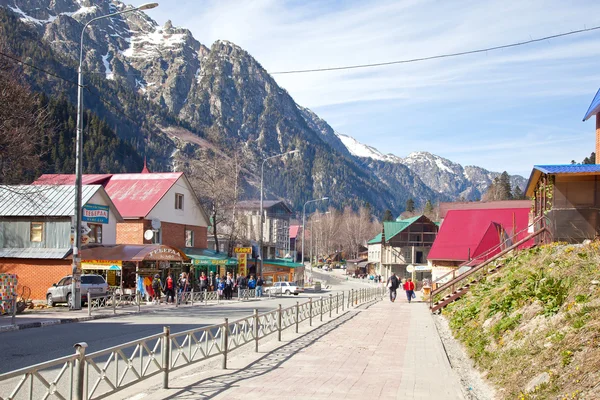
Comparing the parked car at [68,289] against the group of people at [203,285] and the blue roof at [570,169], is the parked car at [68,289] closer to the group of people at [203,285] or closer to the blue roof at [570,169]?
the group of people at [203,285]

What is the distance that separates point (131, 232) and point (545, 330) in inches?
1358

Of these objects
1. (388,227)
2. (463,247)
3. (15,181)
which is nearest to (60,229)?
(15,181)

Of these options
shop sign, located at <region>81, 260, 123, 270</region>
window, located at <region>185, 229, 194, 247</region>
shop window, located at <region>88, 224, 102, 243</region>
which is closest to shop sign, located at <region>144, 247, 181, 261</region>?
shop sign, located at <region>81, 260, 123, 270</region>

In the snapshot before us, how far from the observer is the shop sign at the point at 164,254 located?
3362 cm

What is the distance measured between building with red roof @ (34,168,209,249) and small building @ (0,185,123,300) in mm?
4934

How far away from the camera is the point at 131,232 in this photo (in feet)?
136

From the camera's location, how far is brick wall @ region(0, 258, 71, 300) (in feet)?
110

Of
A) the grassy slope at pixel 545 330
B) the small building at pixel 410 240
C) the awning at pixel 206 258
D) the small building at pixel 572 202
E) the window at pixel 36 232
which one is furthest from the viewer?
the small building at pixel 410 240

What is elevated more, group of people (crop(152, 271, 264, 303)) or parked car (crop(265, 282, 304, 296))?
group of people (crop(152, 271, 264, 303))

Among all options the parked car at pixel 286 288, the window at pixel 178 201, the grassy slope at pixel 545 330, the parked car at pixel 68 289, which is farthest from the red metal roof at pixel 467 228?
the grassy slope at pixel 545 330

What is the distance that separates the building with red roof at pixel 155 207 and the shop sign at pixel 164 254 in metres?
4.33

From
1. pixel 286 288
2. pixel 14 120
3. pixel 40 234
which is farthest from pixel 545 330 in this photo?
pixel 286 288

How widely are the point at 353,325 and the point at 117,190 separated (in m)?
28.6

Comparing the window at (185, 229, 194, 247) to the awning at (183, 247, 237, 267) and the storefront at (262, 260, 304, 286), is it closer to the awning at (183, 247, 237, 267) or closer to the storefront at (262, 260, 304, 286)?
the awning at (183, 247, 237, 267)
